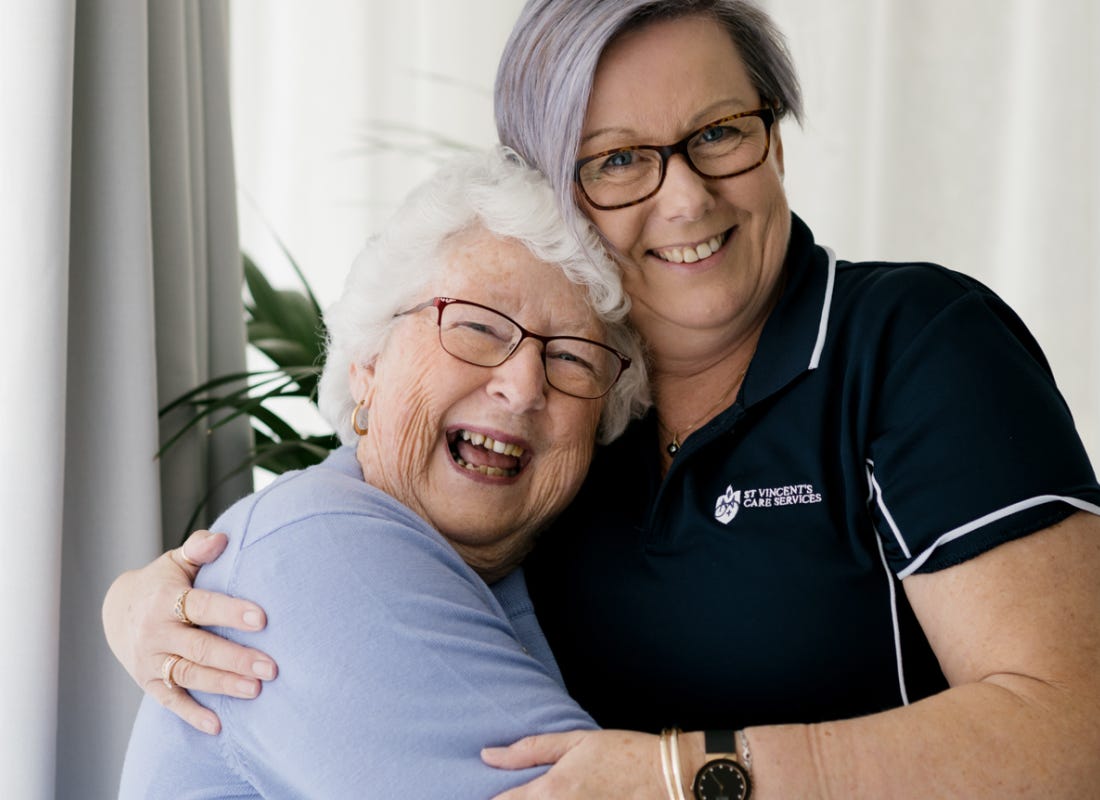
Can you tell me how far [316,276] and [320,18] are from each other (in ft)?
2.66

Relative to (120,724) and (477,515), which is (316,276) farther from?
(477,515)

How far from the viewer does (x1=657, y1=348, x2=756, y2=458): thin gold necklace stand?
1.61 m

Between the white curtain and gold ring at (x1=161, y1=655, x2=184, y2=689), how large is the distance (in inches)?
21.2

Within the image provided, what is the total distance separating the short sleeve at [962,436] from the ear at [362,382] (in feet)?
2.17

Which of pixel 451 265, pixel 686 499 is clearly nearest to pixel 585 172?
pixel 451 265

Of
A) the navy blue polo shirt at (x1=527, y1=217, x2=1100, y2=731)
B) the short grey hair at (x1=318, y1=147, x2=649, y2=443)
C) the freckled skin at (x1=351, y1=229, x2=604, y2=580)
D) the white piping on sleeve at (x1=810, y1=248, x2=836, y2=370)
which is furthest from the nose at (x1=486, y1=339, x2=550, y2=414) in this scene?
the white piping on sleeve at (x1=810, y1=248, x2=836, y2=370)

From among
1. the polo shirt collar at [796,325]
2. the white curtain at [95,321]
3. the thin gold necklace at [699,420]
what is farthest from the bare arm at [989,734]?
the white curtain at [95,321]

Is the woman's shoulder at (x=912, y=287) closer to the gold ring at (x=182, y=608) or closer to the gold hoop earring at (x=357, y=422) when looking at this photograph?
the gold hoop earring at (x=357, y=422)

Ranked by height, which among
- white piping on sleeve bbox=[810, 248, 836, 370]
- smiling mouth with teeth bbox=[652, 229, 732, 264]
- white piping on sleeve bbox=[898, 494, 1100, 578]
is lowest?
white piping on sleeve bbox=[898, 494, 1100, 578]

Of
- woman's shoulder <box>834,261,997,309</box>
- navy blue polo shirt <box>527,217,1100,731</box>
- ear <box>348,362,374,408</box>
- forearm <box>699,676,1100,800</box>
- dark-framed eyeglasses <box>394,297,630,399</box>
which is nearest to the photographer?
forearm <box>699,676,1100,800</box>

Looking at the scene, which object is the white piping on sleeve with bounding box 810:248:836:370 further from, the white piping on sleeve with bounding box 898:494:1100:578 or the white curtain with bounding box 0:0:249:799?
the white curtain with bounding box 0:0:249:799

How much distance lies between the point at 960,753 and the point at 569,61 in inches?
37.4

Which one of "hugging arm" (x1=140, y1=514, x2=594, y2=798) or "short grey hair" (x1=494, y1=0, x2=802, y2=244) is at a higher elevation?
"short grey hair" (x1=494, y1=0, x2=802, y2=244)

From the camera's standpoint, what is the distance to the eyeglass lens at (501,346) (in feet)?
4.76
